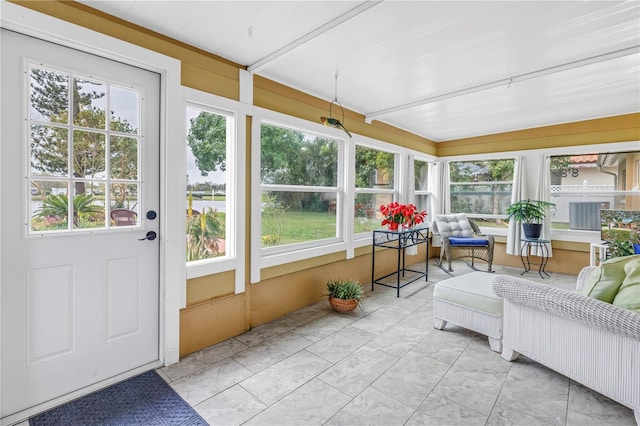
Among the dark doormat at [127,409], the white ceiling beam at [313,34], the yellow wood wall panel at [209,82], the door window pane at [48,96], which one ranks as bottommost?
the dark doormat at [127,409]

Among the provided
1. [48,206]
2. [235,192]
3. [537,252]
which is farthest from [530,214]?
[48,206]

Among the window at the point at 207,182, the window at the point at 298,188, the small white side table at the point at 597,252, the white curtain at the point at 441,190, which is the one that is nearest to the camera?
the window at the point at 207,182

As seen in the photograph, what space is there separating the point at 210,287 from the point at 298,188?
4.53 ft

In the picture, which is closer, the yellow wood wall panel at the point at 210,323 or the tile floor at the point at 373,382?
the tile floor at the point at 373,382

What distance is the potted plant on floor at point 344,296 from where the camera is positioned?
314 cm

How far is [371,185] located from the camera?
4.44 m

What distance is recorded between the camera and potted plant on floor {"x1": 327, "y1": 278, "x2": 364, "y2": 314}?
3141mm

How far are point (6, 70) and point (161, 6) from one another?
0.88 m

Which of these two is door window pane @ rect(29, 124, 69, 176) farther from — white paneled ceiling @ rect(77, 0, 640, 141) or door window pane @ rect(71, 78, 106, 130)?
white paneled ceiling @ rect(77, 0, 640, 141)

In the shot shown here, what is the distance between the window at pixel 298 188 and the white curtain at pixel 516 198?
317 cm

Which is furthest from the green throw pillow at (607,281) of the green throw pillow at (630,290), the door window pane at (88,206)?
the door window pane at (88,206)

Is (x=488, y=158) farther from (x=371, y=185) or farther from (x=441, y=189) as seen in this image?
(x=371, y=185)

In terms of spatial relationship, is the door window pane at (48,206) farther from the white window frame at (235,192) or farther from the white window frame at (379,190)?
the white window frame at (379,190)

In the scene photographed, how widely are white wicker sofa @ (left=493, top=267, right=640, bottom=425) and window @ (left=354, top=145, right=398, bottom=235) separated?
7.28ft
